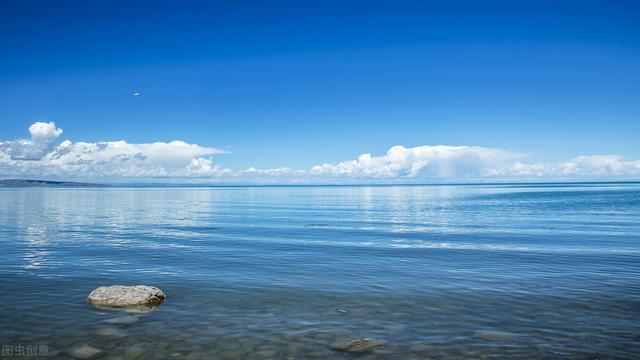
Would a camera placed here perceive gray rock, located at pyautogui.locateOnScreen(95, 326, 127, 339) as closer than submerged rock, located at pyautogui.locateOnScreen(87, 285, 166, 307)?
Yes

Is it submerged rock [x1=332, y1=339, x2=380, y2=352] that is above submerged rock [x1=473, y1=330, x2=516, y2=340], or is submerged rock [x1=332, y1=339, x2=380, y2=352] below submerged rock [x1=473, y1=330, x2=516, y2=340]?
above

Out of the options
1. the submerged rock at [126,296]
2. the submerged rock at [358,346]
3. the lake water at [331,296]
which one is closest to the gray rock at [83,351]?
the lake water at [331,296]

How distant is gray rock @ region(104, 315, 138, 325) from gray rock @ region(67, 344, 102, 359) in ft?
5.98

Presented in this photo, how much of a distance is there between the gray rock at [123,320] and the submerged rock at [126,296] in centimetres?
123

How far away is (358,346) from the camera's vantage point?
37.7 feet

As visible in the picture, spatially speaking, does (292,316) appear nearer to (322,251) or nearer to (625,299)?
(625,299)

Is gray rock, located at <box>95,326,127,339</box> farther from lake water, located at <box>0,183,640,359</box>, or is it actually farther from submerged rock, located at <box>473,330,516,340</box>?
Answer: submerged rock, located at <box>473,330,516,340</box>

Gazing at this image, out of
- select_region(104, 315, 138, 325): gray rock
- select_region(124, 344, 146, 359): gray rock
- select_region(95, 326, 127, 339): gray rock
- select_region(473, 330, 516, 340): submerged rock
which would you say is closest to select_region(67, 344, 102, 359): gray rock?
select_region(124, 344, 146, 359): gray rock

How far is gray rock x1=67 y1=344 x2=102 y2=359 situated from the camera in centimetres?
1088

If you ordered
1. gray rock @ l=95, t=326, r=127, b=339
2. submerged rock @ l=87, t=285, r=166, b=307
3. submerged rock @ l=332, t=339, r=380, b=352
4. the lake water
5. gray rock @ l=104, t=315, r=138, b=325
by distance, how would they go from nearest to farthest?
1. submerged rock @ l=332, t=339, r=380, b=352
2. the lake water
3. gray rock @ l=95, t=326, r=127, b=339
4. gray rock @ l=104, t=315, r=138, b=325
5. submerged rock @ l=87, t=285, r=166, b=307

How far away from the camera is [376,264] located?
2366 centimetres

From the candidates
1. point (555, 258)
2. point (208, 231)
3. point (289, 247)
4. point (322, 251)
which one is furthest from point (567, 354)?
point (208, 231)

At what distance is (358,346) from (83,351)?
710cm

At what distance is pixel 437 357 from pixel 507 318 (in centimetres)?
436
